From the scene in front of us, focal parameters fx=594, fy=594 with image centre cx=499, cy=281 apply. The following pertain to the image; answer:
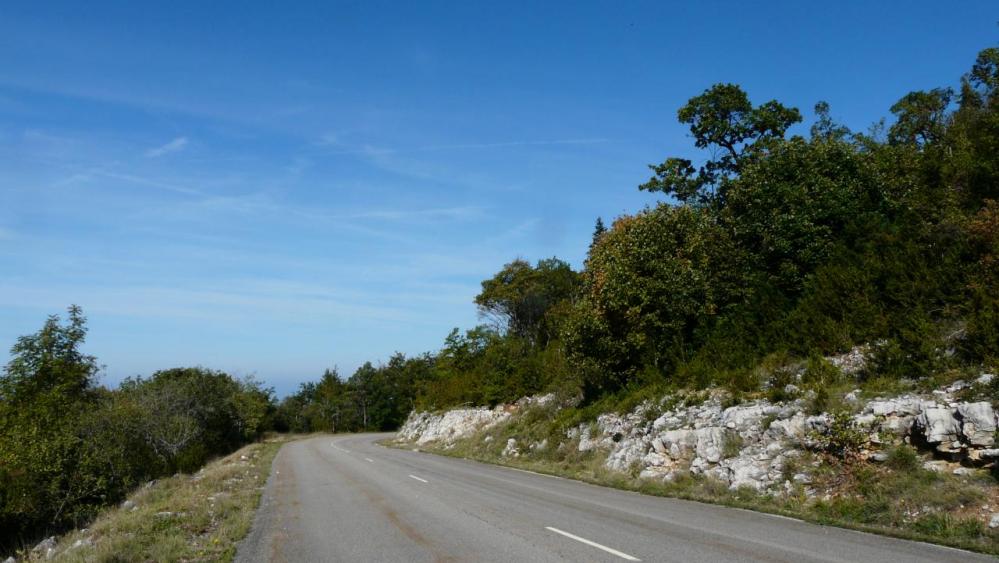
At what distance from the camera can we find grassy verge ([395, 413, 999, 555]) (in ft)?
31.4

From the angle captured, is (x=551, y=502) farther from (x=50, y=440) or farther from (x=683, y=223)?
(x=50, y=440)

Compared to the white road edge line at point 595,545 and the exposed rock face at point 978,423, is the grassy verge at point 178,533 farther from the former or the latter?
the exposed rock face at point 978,423

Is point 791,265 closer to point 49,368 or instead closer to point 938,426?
point 938,426

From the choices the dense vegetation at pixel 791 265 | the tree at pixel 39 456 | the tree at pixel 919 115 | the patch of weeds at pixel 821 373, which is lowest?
the tree at pixel 39 456

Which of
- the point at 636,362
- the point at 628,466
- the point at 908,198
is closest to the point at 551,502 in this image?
the point at 628,466

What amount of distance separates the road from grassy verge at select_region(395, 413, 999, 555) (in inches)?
25.3

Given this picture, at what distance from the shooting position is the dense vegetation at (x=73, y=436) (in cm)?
2594

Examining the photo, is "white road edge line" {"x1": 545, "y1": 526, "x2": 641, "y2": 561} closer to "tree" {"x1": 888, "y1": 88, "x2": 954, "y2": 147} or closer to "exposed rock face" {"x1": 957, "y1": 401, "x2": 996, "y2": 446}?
"exposed rock face" {"x1": 957, "y1": 401, "x2": 996, "y2": 446}

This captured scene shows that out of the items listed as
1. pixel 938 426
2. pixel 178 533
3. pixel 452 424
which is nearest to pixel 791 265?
pixel 938 426

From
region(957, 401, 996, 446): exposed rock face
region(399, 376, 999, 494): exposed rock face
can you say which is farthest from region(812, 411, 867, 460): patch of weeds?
region(957, 401, 996, 446): exposed rock face

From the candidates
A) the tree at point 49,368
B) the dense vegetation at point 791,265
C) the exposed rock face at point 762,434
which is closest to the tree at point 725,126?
the dense vegetation at point 791,265

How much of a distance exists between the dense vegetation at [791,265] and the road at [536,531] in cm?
690

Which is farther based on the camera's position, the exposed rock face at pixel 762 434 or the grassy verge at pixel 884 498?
the exposed rock face at pixel 762 434

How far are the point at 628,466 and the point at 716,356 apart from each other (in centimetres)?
600
